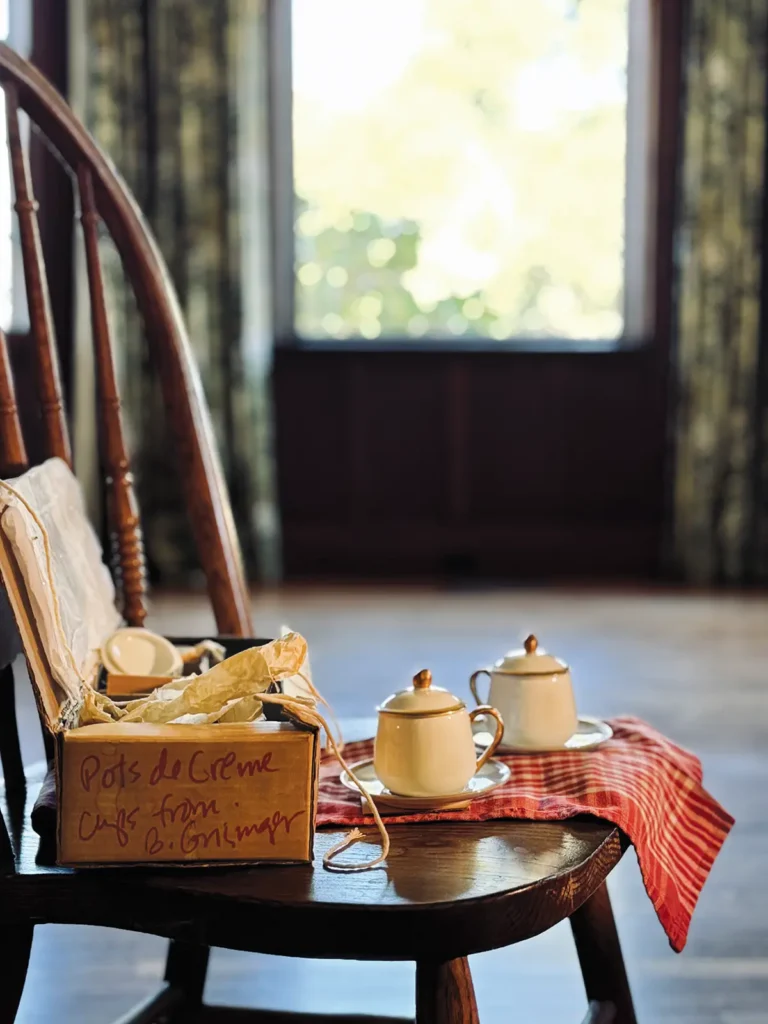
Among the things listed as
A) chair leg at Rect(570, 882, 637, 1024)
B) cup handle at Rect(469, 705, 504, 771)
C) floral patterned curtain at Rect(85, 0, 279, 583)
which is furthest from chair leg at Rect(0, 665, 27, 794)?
floral patterned curtain at Rect(85, 0, 279, 583)

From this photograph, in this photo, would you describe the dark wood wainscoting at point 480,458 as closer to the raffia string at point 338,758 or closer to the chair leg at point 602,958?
the chair leg at point 602,958

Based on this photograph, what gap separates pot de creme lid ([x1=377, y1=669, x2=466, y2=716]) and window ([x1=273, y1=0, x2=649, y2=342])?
4020 millimetres

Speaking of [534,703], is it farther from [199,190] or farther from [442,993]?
[199,190]

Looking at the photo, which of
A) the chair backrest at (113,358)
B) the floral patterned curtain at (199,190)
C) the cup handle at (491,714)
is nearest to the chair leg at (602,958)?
the cup handle at (491,714)

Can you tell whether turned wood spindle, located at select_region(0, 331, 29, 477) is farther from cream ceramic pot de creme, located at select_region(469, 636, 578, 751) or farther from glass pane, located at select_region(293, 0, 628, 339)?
glass pane, located at select_region(293, 0, 628, 339)

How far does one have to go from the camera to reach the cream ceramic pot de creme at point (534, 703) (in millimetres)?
970

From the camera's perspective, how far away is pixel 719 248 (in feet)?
14.7

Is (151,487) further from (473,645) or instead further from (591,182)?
(591,182)

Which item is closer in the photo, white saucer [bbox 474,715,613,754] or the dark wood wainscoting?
white saucer [bbox 474,715,613,754]

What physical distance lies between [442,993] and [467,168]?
14.2 ft

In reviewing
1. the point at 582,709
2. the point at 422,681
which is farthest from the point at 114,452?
the point at 582,709

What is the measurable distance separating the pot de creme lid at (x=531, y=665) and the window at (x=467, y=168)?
3.87m

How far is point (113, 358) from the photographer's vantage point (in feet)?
3.67

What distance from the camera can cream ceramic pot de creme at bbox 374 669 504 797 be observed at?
32.2 inches
